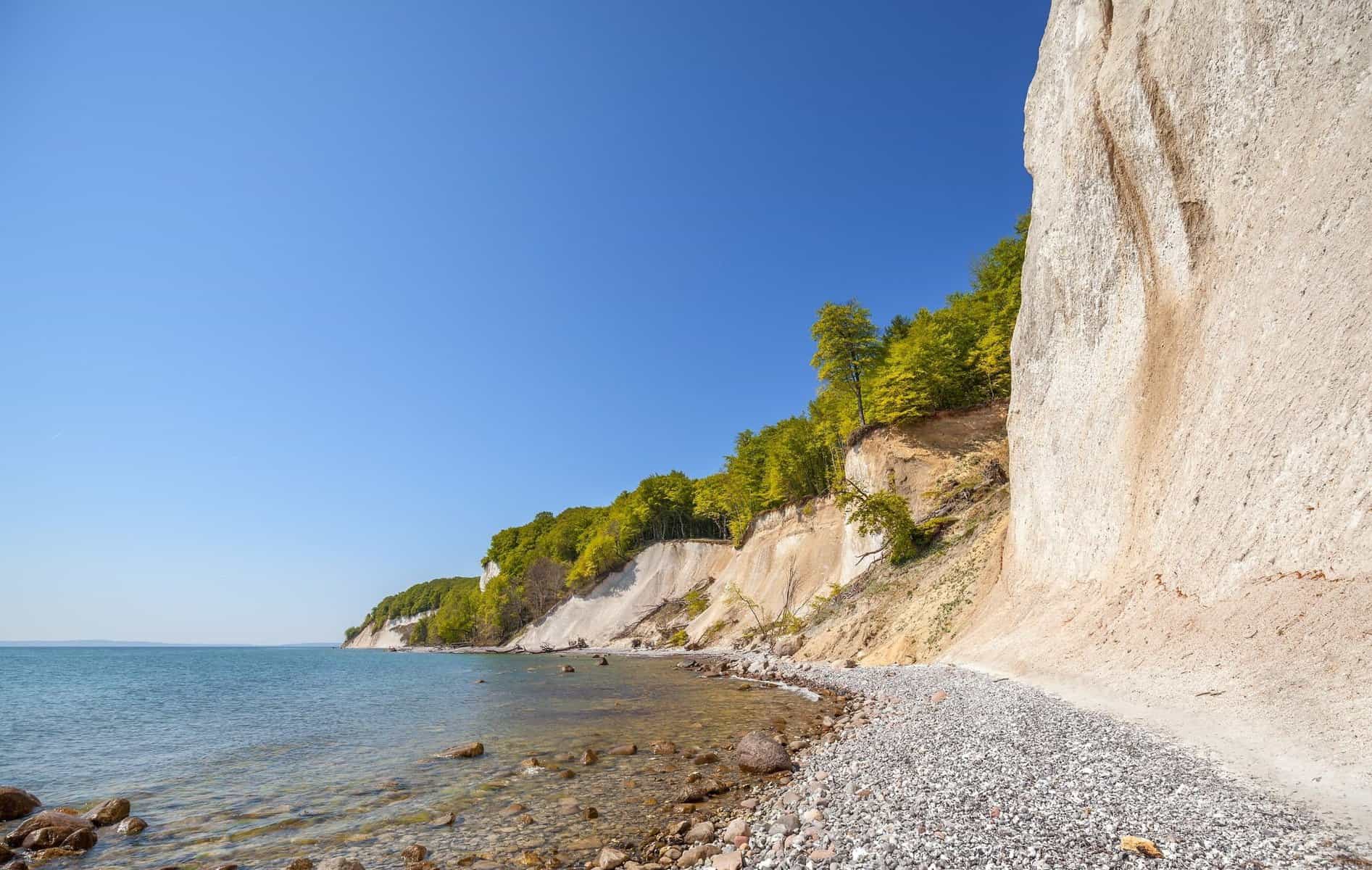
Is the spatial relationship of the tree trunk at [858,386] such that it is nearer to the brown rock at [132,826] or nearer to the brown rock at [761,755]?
the brown rock at [761,755]

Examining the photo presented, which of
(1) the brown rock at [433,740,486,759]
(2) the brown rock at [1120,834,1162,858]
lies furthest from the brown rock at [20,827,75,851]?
(2) the brown rock at [1120,834,1162,858]

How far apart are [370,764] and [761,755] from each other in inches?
363

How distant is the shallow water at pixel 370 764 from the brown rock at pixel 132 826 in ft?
0.44

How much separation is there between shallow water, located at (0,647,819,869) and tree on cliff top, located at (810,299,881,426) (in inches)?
930

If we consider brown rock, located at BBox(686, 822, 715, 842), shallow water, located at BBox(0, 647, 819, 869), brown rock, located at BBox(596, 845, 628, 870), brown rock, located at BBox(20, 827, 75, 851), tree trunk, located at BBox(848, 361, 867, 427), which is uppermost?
tree trunk, located at BBox(848, 361, 867, 427)

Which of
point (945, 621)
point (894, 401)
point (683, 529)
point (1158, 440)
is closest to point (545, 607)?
point (683, 529)

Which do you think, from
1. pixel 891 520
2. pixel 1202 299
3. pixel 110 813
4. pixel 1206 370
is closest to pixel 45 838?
pixel 110 813

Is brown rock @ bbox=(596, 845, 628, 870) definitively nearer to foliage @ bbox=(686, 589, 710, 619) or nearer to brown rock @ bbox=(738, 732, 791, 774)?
brown rock @ bbox=(738, 732, 791, 774)

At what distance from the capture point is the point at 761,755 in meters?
11.1

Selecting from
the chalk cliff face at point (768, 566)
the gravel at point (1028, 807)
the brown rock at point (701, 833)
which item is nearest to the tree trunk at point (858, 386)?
the chalk cliff face at point (768, 566)

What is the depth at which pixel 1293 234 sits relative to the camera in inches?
456

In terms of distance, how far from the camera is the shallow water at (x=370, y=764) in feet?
28.3

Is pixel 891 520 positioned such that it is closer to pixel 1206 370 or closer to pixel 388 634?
pixel 1206 370

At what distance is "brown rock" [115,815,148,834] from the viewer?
935 centimetres
